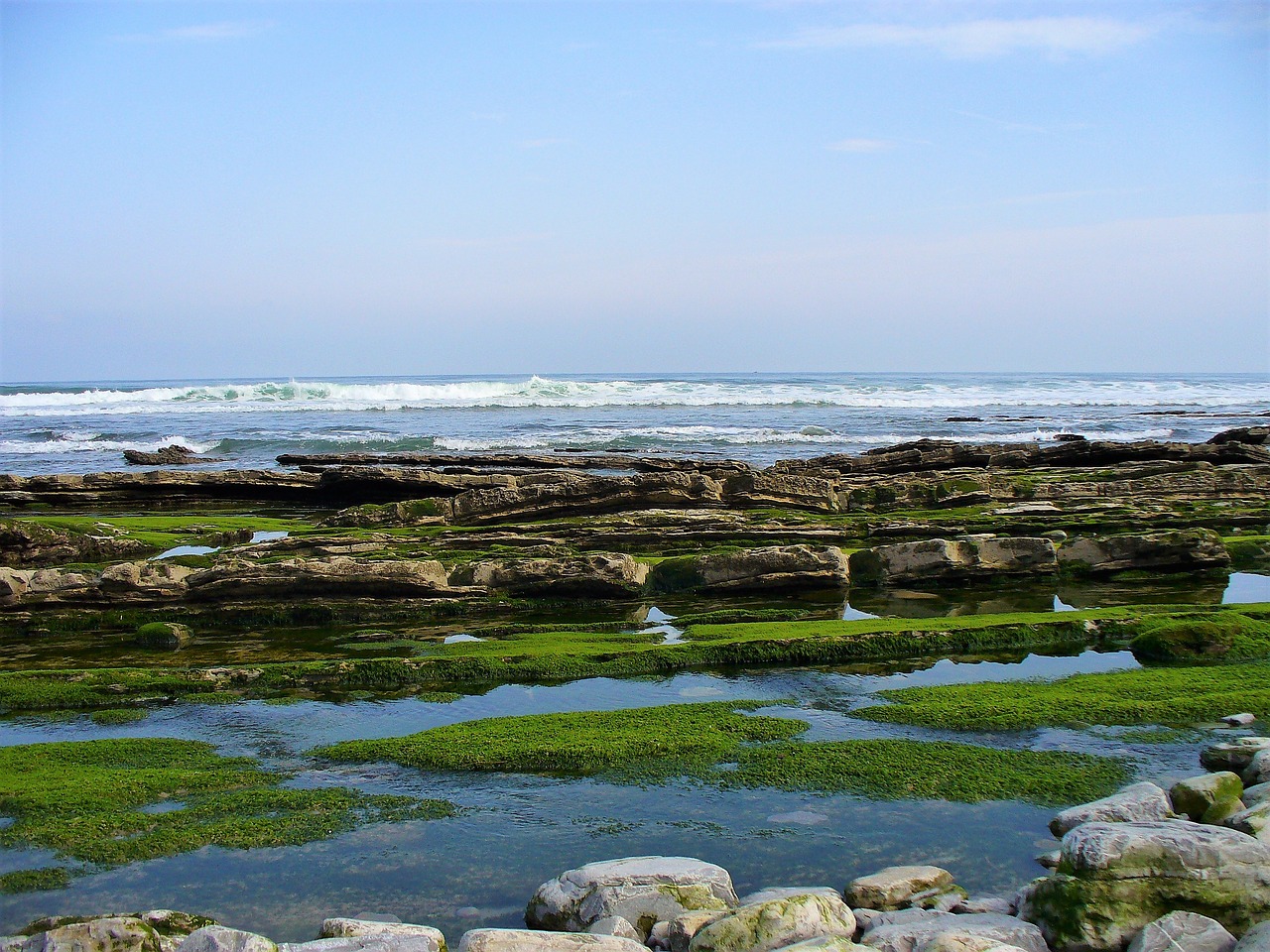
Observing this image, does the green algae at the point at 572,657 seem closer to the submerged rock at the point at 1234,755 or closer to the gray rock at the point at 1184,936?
the submerged rock at the point at 1234,755

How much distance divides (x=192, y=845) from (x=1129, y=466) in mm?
22854

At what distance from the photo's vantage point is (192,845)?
591 centimetres

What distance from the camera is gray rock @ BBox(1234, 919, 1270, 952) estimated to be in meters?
4.05

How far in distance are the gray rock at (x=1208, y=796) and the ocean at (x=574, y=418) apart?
29.7 metres

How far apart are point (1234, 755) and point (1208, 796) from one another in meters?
0.96

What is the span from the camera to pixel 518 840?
6.03 meters

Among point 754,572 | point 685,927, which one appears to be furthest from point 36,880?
point 754,572

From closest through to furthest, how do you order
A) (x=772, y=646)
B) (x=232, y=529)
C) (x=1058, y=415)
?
1. (x=772, y=646)
2. (x=232, y=529)
3. (x=1058, y=415)

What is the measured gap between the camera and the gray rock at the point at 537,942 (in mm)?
4480

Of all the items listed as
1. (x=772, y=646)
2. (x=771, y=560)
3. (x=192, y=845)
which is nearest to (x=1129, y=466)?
(x=771, y=560)

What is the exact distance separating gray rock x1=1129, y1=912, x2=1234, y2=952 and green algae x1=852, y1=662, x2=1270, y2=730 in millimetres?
3250

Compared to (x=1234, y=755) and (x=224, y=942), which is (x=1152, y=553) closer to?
(x=1234, y=755)

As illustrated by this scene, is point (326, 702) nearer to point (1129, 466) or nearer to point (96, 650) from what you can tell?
point (96, 650)

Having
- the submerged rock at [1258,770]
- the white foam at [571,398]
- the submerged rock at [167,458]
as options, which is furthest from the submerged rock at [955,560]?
the white foam at [571,398]
